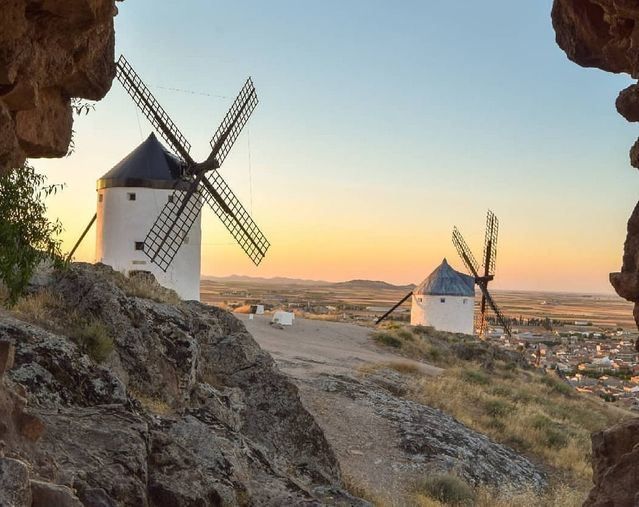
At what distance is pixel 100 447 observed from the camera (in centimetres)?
748

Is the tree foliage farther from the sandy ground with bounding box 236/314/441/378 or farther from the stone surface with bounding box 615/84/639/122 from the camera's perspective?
the sandy ground with bounding box 236/314/441/378

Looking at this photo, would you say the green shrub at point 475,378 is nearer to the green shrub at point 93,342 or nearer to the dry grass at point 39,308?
the dry grass at point 39,308

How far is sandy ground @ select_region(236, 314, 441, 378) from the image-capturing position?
22953mm

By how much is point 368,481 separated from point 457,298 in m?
33.7

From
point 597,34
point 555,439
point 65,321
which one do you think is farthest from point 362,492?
point 555,439

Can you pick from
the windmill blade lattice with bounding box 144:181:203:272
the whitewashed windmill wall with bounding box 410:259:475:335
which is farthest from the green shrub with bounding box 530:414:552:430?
the whitewashed windmill wall with bounding box 410:259:475:335

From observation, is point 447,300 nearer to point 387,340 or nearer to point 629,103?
point 387,340

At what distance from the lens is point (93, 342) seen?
10.1 meters

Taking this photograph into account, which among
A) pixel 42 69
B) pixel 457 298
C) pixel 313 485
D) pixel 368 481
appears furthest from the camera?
pixel 457 298

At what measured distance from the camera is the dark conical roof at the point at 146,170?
82.9ft

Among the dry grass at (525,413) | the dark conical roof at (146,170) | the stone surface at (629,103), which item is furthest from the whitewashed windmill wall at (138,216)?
the stone surface at (629,103)

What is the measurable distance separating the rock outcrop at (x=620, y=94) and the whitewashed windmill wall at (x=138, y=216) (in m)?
17.6

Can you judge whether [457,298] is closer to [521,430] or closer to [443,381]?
[443,381]

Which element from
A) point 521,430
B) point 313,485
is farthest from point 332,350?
point 313,485
